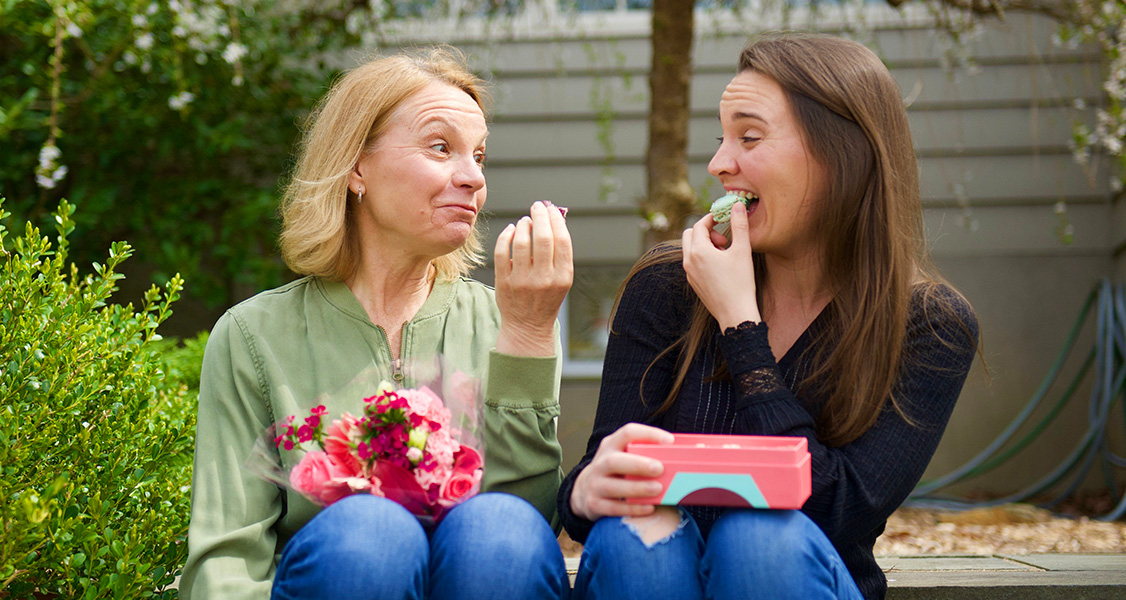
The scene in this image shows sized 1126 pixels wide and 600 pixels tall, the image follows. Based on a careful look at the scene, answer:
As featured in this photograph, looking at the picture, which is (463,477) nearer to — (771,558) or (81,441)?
(771,558)

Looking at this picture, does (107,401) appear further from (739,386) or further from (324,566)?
(739,386)

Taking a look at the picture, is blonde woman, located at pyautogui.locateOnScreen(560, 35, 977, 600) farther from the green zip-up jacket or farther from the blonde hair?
the blonde hair

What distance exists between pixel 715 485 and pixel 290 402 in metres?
1.00

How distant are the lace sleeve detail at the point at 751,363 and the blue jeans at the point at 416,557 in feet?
1.60

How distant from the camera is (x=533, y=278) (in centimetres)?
196

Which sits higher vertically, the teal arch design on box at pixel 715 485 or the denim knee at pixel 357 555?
the teal arch design on box at pixel 715 485

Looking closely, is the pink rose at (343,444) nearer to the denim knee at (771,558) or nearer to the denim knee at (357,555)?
the denim knee at (357,555)

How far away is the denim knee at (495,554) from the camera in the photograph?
1.65 meters

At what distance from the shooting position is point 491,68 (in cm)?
630

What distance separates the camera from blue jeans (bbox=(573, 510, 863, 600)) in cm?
153

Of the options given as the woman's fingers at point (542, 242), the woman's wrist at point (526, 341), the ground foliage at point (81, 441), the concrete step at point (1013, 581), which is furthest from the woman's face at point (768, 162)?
the ground foliage at point (81, 441)

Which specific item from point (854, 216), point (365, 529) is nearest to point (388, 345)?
point (365, 529)

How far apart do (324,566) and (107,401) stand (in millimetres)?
822

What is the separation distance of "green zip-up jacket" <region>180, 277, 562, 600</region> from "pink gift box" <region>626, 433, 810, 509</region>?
19.6 inches
